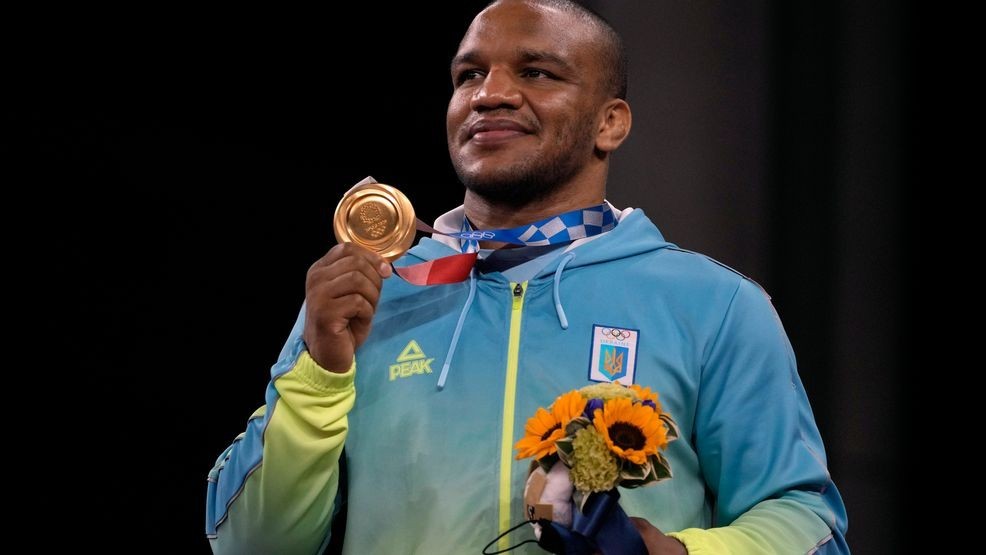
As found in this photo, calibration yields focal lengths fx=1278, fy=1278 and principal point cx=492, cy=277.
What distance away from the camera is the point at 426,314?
87.7 inches

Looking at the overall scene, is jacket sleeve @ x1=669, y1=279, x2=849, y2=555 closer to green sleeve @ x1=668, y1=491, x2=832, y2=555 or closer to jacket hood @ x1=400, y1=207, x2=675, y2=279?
green sleeve @ x1=668, y1=491, x2=832, y2=555

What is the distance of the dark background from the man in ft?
2.94

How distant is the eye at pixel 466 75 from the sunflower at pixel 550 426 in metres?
0.81

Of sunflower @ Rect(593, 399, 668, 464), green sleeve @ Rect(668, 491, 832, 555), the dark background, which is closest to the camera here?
sunflower @ Rect(593, 399, 668, 464)

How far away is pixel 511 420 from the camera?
6.69 feet

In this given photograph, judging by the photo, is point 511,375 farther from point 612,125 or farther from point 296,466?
point 612,125

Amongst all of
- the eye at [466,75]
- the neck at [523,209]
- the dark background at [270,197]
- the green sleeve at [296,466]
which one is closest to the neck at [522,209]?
the neck at [523,209]

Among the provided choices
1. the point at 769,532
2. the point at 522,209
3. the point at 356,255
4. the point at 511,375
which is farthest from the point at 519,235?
the point at 769,532

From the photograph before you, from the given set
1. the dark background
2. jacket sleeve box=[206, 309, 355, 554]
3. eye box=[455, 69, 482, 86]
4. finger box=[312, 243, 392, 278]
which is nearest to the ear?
eye box=[455, 69, 482, 86]

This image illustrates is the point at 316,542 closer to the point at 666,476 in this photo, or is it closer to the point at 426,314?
the point at 426,314

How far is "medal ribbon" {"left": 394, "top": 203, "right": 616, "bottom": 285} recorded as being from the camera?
2.20 metres

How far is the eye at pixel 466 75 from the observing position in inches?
92.4

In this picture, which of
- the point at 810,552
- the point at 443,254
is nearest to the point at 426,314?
the point at 443,254

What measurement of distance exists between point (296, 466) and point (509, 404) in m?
0.35
